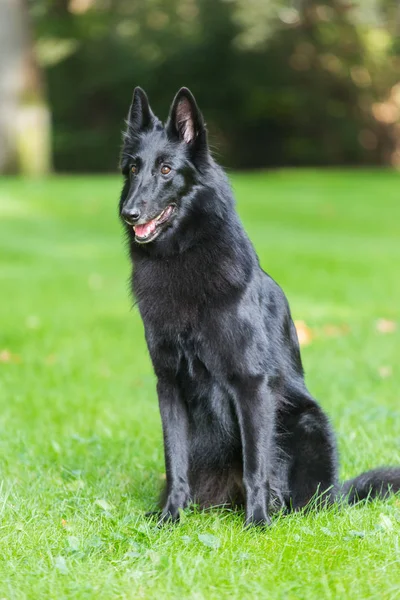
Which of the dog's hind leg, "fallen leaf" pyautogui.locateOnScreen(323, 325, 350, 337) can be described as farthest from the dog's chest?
"fallen leaf" pyautogui.locateOnScreen(323, 325, 350, 337)

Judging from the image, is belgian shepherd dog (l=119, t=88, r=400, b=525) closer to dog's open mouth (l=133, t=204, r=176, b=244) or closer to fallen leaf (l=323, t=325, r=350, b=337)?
dog's open mouth (l=133, t=204, r=176, b=244)

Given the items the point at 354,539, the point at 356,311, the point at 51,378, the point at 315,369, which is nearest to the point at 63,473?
the point at 354,539

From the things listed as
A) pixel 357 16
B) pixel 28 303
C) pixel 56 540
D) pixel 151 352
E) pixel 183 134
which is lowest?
pixel 28 303

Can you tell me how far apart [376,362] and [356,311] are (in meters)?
1.87

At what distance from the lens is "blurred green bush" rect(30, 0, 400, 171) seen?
1058 inches

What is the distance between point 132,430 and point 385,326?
11.3 ft

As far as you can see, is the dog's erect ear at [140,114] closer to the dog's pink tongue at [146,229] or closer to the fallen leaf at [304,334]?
the dog's pink tongue at [146,229]

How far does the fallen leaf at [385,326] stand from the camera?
762 cm

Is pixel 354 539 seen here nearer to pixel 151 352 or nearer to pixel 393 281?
pixel 151 352

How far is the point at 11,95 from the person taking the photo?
17375 mm

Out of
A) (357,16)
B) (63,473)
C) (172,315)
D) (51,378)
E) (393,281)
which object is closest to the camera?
(172,315)

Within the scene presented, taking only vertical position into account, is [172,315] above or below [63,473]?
above

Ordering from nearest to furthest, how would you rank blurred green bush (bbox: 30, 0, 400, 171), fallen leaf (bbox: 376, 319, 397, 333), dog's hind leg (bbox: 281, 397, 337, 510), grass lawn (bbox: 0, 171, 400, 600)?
grass lawn (bbox: 0, 171, 400, 600) < dog's hind leg (bbox: 281, 397, 337, 510) < fallen leaf (bbox: 376, 319, 397, 333) < blurred green bush (bbox: 30, 0, 400, 171)

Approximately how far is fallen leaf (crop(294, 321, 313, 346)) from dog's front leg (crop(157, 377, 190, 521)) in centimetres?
367
